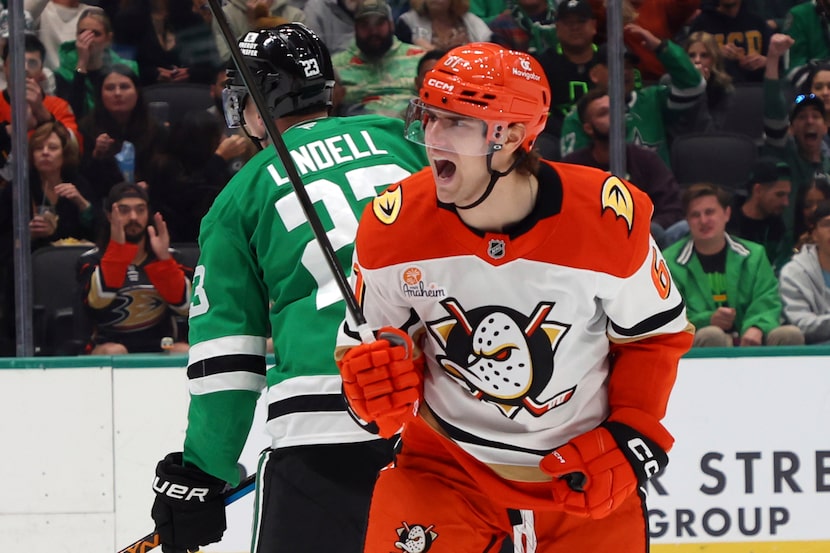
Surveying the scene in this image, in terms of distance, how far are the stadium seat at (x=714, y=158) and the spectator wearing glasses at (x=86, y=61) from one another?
1.75 m

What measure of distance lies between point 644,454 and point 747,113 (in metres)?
2.40

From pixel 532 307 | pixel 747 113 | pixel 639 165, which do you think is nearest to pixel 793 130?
pixel 747 113

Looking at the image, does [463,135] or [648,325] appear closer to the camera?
[463,135]

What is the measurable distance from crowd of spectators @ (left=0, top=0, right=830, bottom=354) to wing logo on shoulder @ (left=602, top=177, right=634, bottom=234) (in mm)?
1865

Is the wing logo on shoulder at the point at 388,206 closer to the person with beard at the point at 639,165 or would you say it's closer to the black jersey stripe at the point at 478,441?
the black jersey stripe at the point at 478,441

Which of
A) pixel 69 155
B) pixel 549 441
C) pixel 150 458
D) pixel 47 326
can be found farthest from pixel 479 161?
pixel 69 155

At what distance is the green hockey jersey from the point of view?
2047 mm

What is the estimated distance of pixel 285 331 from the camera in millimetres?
2076

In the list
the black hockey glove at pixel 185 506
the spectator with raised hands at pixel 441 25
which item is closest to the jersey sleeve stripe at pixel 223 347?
the black hockey glove at pixel 185 506

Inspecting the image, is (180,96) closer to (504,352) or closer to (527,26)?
(527,26)

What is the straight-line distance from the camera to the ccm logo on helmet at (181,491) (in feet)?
7.07

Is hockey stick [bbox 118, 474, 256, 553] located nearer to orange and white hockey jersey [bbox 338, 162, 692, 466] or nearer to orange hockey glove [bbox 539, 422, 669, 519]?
orange and white hockey jersey [bbox 338, 162, 692, 466]

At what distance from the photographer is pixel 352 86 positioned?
3.86 meters

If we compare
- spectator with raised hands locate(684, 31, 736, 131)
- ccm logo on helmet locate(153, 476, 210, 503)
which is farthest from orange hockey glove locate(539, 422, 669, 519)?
spectator with raised hands locate(684, 31, 736, 131)
